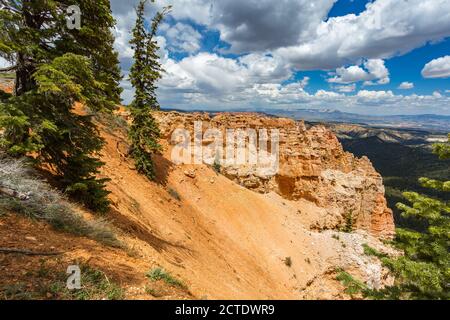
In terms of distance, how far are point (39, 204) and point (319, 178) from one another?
40296mm

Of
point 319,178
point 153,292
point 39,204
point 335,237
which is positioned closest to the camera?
point 153,292

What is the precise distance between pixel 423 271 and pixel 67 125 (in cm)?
1288

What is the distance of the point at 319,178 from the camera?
141 ft

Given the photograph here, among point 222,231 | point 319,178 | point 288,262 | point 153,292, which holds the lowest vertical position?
point 288,262

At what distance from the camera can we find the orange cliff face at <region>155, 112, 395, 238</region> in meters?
40.6

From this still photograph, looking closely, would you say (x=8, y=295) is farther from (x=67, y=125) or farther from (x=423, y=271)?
(x=423, y=271)

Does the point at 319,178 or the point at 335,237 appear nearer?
the point at 335,237

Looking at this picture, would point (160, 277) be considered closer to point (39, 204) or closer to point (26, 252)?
point (26, 252)

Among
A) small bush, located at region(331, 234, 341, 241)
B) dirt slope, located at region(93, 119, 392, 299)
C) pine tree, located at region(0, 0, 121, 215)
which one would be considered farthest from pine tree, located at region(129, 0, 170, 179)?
small bush, located at region(331, 234, 341, 241)

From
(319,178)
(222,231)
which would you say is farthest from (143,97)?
(319,178)

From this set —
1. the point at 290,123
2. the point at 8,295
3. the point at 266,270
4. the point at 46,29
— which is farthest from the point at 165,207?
the point at 290,123

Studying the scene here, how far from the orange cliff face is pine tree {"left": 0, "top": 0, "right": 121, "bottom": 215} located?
2850 centimetres

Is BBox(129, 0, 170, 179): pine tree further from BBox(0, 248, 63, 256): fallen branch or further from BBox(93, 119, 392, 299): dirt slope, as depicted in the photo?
BBox(0, 248, 63, 256): fallen branch

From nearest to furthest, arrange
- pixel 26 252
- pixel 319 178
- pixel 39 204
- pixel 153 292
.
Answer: pixel 26 252 → pixel 153 292 → pixel 39 204 → pixel 319 178
